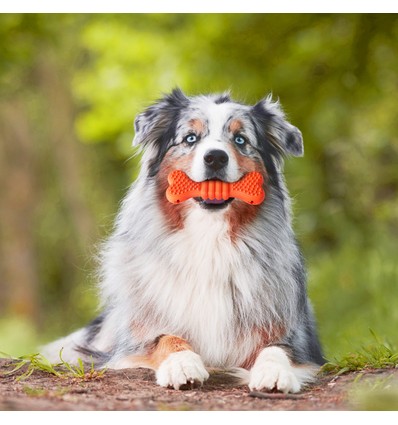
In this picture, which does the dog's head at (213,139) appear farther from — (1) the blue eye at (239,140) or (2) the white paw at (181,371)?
(2) the white paw at (181,371)

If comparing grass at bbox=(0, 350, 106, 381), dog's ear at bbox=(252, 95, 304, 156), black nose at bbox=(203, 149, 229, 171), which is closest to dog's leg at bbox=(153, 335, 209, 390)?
grass at bbox=(0, 350, 106, 381)

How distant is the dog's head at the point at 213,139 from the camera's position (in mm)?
3516

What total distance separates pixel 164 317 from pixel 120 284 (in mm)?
310

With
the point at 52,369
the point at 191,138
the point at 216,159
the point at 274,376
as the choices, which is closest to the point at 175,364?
the point at 274,376

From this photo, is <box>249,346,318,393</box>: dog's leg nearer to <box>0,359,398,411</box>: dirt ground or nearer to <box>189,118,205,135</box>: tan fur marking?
<box>0,359,398,411</box>: dirt ground

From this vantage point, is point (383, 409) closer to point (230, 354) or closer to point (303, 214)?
point (230, 354)

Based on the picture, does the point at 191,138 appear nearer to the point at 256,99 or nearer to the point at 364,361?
the point at 364,361

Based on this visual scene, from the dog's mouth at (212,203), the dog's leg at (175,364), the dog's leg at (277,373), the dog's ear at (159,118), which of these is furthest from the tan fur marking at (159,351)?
the dog's ear at (159,118)

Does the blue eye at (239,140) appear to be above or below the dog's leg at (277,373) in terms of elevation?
above

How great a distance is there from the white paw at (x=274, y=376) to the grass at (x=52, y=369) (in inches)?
27.3

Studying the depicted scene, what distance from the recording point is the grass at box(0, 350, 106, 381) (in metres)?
3.57

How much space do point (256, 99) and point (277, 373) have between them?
2184 mm

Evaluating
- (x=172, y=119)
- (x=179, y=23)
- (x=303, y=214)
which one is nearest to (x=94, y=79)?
(x=179, y=23)

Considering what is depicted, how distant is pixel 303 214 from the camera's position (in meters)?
7.84
